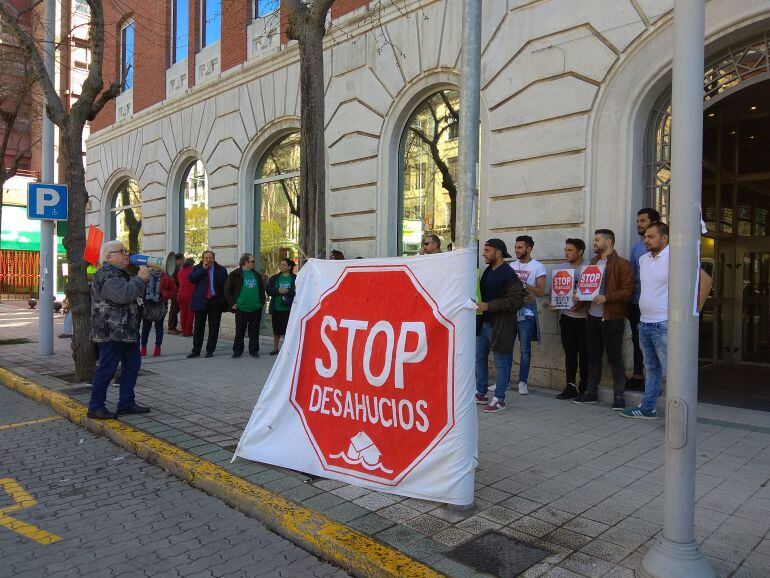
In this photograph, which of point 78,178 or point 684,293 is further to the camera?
point 78,178

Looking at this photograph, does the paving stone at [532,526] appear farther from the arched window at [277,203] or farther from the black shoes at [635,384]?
the arched window at [277,203]

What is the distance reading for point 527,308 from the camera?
748cm

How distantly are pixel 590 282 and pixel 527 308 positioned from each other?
89cm

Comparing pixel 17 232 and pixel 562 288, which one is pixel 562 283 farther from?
pixel 17 232

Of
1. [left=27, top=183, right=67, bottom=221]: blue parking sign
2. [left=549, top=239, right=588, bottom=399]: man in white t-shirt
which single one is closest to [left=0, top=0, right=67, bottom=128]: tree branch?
[left=27, top=183, right=67, bottom=221]: blue parking sign

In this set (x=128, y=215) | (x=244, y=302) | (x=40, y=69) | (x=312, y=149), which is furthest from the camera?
(x=128, y=215)

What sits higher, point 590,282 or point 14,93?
point 14,93

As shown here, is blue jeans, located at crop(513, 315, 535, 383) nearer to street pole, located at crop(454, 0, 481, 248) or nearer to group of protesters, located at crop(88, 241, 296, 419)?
street pole, located at crop(454, 0, 481, 248)

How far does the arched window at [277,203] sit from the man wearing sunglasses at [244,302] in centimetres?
232

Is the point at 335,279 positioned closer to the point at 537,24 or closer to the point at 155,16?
the point at 537,24

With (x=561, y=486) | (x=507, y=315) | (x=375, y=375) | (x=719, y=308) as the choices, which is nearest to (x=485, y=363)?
(x=507, y=315)

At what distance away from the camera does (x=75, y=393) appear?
7.52 meters

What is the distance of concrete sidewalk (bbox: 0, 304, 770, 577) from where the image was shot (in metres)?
3.38

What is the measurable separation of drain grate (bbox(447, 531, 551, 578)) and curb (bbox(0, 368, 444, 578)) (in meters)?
0.25
